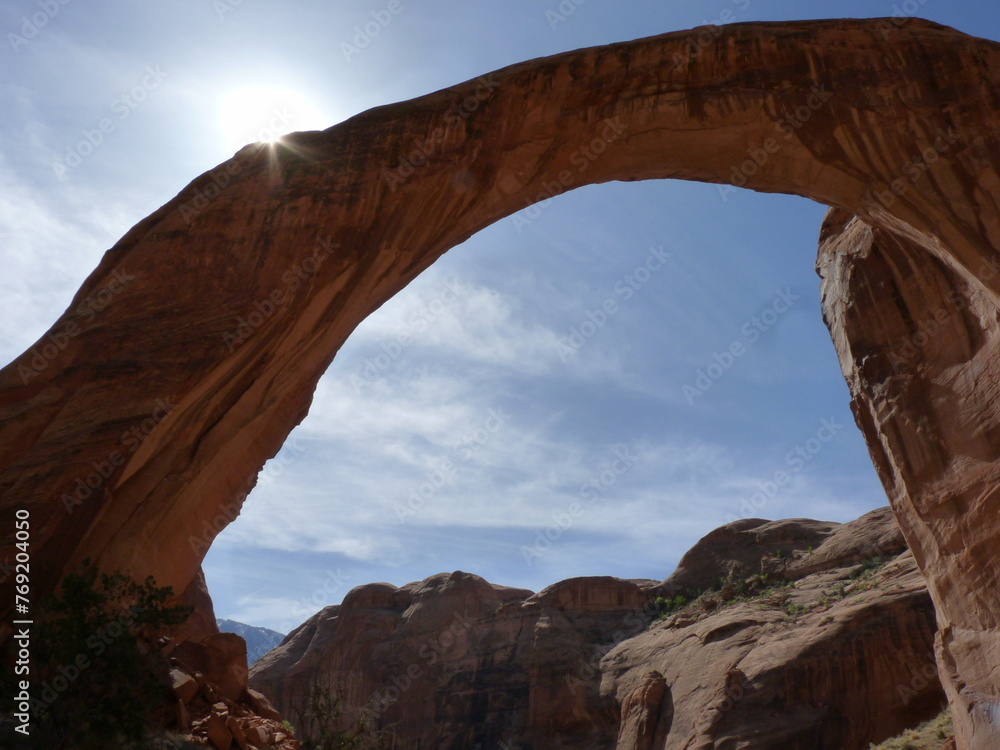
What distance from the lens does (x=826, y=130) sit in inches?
471

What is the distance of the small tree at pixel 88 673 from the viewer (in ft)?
22.8

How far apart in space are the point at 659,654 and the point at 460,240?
25685mm

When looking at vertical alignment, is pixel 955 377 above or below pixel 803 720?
above

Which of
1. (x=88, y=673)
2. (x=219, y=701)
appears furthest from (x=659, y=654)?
(x=88, y=673)

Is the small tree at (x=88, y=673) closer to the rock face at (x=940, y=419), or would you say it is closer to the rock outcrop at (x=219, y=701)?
the rock outcrop at (x=219, y=701)

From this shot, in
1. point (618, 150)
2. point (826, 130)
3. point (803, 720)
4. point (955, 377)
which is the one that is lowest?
point (803, 720)

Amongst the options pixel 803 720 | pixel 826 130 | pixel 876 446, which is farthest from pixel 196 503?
pixel 803 720

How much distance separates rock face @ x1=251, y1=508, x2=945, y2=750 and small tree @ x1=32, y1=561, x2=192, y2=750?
1539cm

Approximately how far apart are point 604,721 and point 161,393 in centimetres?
3038

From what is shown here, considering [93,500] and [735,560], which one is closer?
[93,500]

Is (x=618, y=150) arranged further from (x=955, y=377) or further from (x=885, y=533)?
(x=885, y=533)

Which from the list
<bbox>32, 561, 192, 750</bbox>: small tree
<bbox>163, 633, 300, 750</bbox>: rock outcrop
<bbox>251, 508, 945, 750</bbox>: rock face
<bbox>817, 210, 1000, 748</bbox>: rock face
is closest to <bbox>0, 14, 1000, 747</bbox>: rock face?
<bbox>817, 210, 1000, 748</bbox>: rock face

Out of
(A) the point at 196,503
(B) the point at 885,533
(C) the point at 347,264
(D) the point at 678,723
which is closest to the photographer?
(A) the point at 196,503

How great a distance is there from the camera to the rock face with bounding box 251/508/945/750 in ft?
77.5
